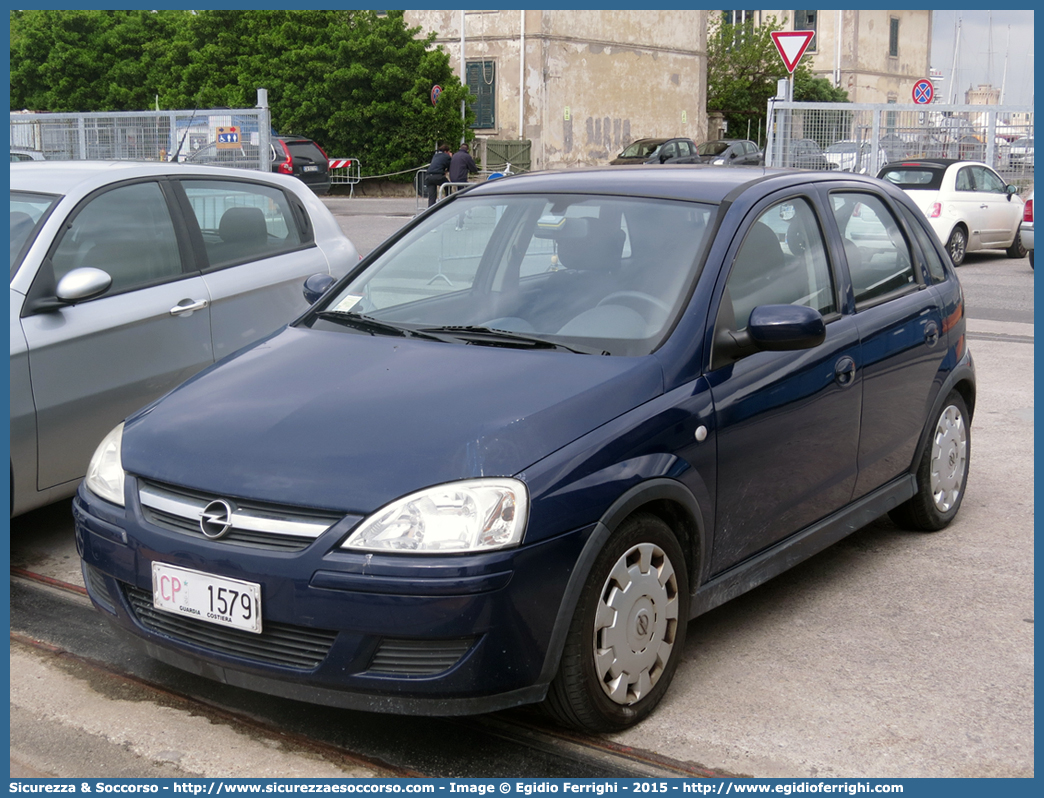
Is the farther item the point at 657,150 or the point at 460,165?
the point at 657,150

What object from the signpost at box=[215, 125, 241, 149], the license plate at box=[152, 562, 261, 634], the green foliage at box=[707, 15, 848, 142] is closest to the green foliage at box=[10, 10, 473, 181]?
the green foliage at box=[707, 15, 848, 142]

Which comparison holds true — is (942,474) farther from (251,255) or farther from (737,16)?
(737,16)

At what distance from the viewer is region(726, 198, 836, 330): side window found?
413cm

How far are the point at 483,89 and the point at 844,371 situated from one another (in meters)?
37.6

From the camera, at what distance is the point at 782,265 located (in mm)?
4395

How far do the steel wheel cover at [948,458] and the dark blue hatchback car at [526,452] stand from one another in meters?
0.44

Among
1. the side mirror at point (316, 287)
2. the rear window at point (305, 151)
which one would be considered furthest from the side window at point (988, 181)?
the rear window at point (305, 151)

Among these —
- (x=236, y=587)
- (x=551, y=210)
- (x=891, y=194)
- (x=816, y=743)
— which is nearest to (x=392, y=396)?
(x=236, y=587)

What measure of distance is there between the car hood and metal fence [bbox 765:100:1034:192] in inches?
784

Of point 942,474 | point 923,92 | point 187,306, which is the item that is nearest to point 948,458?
point 942,474

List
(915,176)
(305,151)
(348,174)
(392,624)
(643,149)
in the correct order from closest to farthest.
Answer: (392,624) < (915,176) < (305,151) < (643,149) < (348,174)

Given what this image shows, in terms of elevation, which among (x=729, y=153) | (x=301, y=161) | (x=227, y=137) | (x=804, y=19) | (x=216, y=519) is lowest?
(x=216, y=519)

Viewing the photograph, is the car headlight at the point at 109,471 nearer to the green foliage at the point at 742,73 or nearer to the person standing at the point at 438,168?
the person standing at the point at 438,168
